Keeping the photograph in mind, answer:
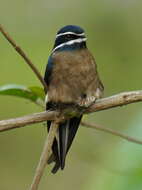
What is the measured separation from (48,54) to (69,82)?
3462 millimetres

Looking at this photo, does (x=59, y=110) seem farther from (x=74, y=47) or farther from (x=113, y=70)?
(x=113, y=70)

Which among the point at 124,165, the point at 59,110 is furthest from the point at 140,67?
the point at 124,165

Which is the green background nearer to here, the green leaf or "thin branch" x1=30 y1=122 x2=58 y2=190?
the green leaf

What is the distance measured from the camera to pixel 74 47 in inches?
171

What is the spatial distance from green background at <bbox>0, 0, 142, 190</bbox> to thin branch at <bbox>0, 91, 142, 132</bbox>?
339cm

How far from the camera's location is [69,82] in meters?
4.12

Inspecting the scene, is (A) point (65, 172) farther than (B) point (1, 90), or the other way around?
(A) point (65, 172)

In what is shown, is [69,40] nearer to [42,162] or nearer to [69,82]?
[69,82]

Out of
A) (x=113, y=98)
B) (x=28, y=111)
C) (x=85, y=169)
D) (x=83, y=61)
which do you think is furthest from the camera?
(x=28, y=111)

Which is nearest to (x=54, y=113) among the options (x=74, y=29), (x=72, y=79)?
(x=72, y=79)

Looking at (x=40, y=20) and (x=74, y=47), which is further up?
(x=74, y=47)

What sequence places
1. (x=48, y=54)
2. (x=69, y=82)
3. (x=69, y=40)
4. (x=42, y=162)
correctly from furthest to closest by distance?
(x=48, y=54) < (x=69, y=40) < (x=69, y=82) < (x=42, y=162)

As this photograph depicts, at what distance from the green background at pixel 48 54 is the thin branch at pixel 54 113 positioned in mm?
3387

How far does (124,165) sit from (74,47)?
155 centimetres
